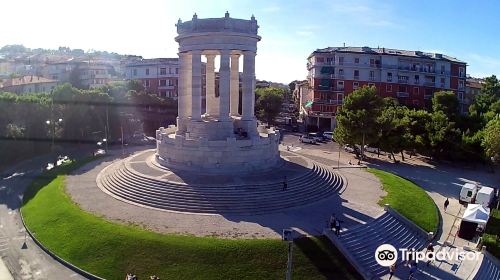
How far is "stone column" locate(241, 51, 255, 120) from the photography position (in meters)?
38.7

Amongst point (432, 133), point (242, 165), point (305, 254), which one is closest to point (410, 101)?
point (432, 133)

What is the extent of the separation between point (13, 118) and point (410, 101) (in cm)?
6714

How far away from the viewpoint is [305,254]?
23781 millimetres

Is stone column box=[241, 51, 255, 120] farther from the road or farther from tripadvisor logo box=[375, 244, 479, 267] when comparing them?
the road

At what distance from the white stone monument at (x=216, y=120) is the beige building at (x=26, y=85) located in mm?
57685

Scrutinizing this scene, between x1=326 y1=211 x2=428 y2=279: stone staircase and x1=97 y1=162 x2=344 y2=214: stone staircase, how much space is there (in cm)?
573

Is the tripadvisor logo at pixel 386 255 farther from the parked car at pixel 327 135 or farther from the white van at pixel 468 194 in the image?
the parked car at pixel 327 135

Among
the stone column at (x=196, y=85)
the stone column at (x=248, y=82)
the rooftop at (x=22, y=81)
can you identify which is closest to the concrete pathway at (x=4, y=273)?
the stone column at (x=196, y=85)

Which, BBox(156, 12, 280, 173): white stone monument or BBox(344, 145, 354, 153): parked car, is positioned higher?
BBox(156, 12, 280, 173): white stone monument

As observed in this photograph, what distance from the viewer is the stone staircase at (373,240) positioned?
79.9 ft

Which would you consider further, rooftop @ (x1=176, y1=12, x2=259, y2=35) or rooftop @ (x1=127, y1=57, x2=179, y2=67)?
rooftop @ (x1=127, y1=57, x2=179, y2=67)

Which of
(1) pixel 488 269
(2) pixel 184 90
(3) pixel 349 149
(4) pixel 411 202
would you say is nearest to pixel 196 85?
(2) pixel 184 90

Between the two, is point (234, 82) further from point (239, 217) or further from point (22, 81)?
point (22, 81)

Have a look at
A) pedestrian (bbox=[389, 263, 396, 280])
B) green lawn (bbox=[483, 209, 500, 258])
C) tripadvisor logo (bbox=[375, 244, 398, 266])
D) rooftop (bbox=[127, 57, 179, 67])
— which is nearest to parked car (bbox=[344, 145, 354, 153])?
green lawn (bbox=[483, 209, 500, 258])
